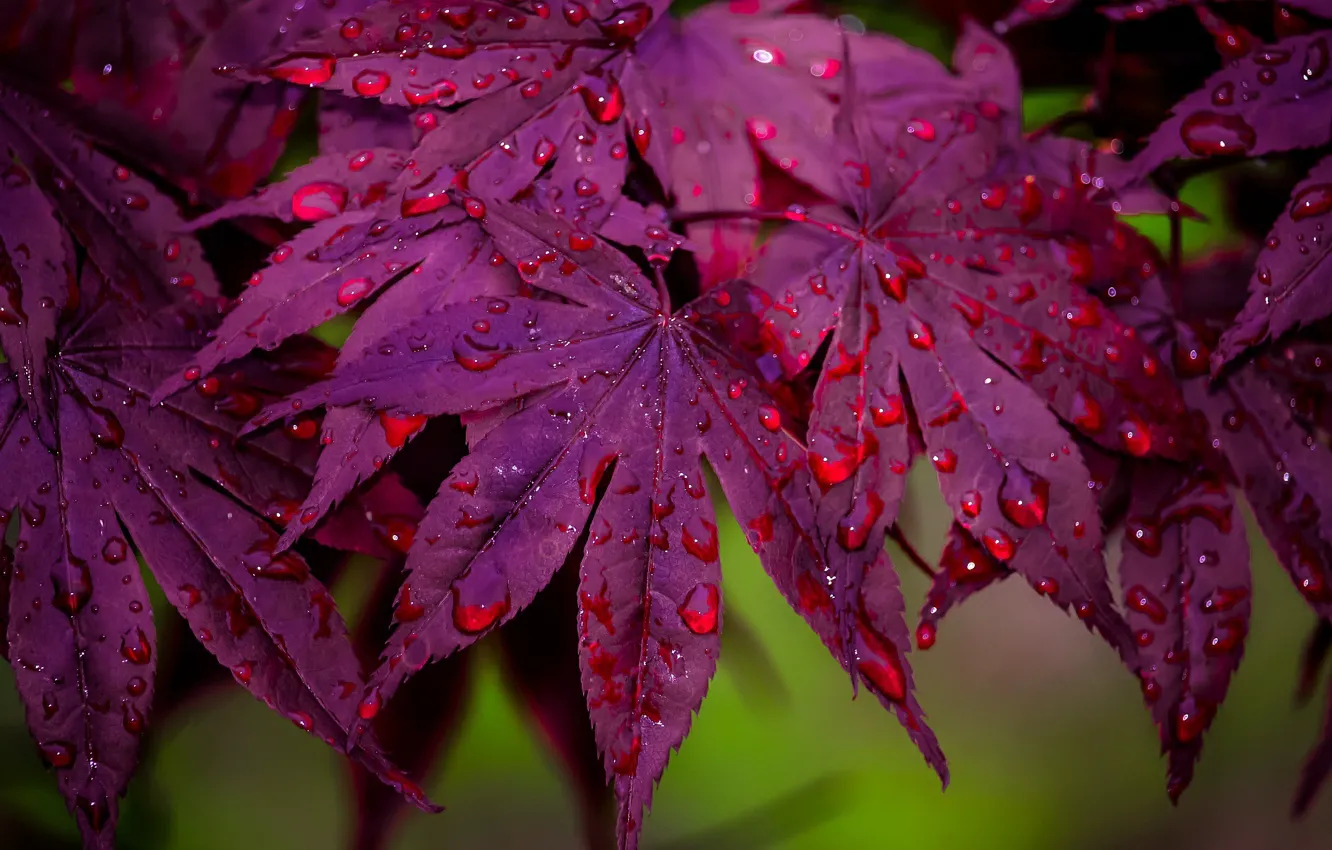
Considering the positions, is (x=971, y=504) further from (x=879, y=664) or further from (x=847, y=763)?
(x=847, y=763)

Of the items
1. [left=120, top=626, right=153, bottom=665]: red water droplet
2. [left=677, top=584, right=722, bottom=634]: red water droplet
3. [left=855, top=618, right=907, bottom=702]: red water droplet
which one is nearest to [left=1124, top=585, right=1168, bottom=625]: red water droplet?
[left=855, top=618, right=907, bottom=702]: red water droplet

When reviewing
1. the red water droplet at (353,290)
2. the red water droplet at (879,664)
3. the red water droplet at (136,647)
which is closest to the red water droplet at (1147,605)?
the red water droplet at (879,664)

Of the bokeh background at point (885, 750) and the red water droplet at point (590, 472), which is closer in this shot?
→ the red water droplet at point (590, 472)

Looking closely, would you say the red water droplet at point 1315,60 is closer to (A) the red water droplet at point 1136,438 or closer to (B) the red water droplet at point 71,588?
(A) the red water droplet at point 1136,438

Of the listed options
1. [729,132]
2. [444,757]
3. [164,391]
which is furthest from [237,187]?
[444,757]

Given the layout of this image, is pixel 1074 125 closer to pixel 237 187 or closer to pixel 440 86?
pixel 440 86

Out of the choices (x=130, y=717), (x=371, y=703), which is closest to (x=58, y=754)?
(x=130, y=717)
